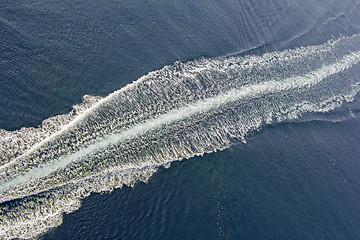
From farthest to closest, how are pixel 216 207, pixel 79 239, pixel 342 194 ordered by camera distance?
pixel 342 194
pixel 216 207
pixel 79 239

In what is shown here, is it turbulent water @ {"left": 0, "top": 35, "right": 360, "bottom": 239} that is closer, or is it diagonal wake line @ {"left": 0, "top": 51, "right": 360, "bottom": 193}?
turbulent water @ {"left": 0, "top": 35, "right": 360, "bottom": 239}

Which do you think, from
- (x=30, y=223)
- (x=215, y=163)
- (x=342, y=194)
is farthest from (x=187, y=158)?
(x=342, y=194)

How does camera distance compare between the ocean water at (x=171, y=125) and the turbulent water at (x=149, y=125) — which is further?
the ocean water at (x=171, y=125)

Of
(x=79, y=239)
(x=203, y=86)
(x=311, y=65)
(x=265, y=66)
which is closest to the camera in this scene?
(x=79, y=239)

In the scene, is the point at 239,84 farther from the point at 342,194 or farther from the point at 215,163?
the point at 342,194
